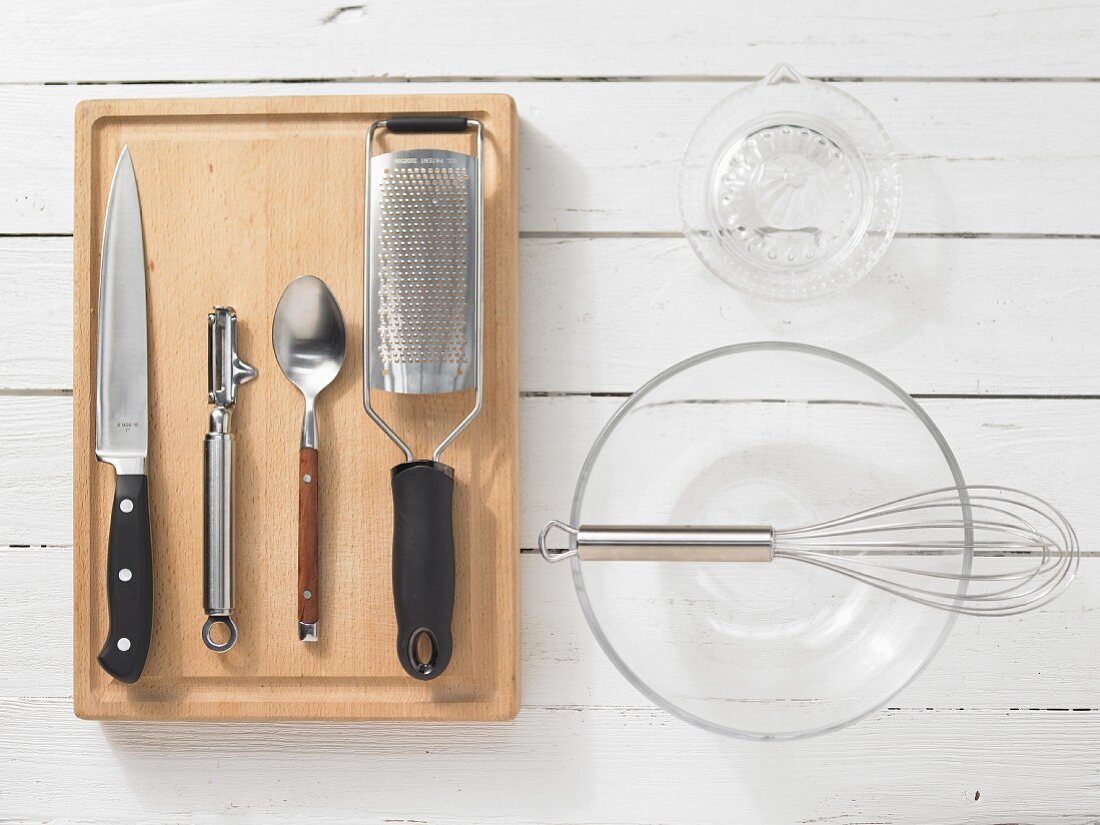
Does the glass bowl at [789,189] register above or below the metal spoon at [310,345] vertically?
above

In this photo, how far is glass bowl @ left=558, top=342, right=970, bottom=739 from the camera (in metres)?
0.53

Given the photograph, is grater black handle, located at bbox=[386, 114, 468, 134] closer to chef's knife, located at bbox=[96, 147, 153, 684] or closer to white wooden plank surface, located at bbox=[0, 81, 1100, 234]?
white wooden plank surface, located at bbox=[0, 81, 1100, 234]

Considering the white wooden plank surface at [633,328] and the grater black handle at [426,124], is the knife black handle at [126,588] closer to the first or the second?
the white wooden plank surface at [633,328]

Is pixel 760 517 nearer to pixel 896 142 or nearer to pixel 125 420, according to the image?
pixel 896 142

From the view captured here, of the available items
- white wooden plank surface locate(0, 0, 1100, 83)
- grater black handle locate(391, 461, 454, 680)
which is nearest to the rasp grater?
grater black handle locate(391, 461, 454, 680)

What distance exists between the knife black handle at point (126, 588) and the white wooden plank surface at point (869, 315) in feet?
0.85

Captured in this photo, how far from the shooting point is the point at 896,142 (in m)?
0.57

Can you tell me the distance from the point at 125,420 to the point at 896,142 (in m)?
0.53

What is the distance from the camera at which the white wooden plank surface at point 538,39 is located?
1.88 feet

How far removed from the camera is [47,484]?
59cm

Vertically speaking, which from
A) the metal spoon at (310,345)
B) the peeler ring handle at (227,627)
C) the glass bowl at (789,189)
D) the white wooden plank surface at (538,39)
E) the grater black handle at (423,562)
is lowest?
the peeler ring handle at (227,627)

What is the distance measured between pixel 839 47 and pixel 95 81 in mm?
494

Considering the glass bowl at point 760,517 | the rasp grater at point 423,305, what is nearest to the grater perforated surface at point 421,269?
the rasp grater at point 423,305

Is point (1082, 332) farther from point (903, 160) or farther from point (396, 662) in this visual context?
point (396, 662)
